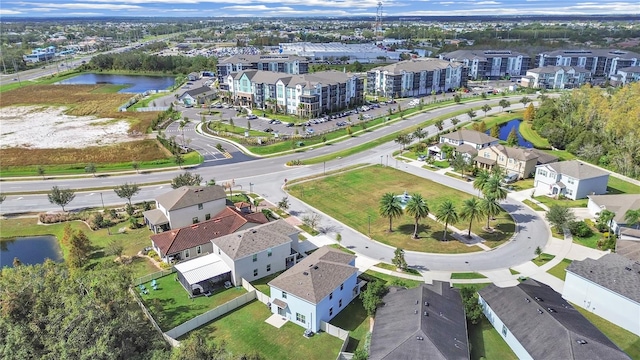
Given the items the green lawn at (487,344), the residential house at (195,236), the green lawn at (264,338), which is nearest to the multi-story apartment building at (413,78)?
the residential house at (195,236)

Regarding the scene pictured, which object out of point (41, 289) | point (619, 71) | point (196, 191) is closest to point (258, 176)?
point (196, 191)

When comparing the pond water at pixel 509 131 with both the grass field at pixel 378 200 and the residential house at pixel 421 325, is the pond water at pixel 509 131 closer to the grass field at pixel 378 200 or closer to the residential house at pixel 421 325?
the grass field at pixel 378 200

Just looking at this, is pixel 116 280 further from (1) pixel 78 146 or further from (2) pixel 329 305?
(1) pixel 78 146

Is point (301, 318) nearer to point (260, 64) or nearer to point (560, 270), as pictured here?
point (560, 270)

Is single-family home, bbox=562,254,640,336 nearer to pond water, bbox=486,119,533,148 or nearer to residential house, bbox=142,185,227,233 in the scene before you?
residential house, bbox=142,185,227,233

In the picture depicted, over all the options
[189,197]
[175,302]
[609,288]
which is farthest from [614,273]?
[189,197]
